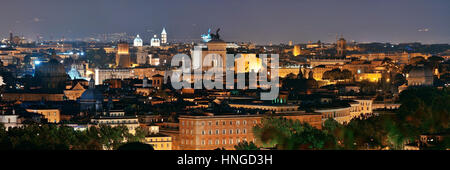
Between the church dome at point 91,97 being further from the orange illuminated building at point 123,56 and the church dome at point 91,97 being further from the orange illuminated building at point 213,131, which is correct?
the orange illuminated building at point 123,56

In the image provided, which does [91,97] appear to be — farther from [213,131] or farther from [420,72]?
[420,72]

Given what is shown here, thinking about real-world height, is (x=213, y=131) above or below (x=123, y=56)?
below

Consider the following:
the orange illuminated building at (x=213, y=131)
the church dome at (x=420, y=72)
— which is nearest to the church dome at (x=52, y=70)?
the church dome at (x=420, y=72)

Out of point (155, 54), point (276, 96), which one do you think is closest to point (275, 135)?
point (276, 96)

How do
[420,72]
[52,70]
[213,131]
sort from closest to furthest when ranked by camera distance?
[213,131] → [52,70] → [420,72]

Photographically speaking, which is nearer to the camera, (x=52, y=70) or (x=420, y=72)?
(x=52, y=70)

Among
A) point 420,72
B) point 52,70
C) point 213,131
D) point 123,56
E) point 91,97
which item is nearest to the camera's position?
point 213,131

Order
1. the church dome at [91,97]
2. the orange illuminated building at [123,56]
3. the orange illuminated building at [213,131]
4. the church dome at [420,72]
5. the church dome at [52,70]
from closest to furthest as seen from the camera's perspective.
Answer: the orange illuminated building at [213,131], the church dome at [91,97], the church dome at [52,70], the church dome at [420,72], the orange illuminated building at [123,56]

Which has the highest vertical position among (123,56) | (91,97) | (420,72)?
(123,56)

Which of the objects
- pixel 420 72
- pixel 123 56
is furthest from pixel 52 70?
pixel 123 56

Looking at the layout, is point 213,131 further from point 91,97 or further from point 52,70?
point 52,70
